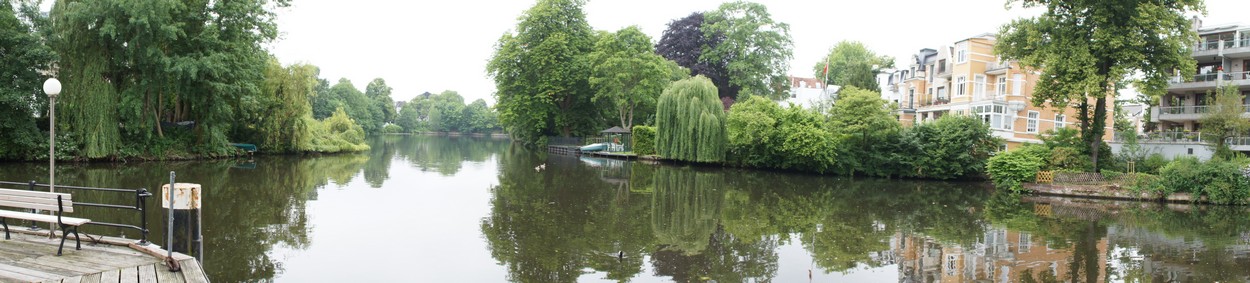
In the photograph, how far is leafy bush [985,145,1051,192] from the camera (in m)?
25.9

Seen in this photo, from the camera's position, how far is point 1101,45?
24938 mm

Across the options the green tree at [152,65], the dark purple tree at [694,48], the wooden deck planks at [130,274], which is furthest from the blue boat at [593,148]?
the wooden deck planks at [130,274]

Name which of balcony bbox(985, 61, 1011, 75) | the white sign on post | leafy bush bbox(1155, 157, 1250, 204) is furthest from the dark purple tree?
the white sign on post

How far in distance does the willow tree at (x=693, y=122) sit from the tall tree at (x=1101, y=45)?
13932 mm

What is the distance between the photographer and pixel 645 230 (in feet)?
42.8

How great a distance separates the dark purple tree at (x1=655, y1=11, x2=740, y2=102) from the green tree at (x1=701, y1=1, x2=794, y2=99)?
0.67 meters

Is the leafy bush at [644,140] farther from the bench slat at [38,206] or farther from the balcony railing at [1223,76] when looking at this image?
the bench slat at [38,206]

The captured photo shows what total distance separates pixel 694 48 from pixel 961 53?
20.2m

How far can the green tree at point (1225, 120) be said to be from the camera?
2677 cm

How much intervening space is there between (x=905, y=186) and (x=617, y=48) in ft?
80.0

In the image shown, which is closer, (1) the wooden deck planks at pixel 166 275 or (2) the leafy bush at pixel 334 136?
(1) the wooden deck planks at pixel 166 275

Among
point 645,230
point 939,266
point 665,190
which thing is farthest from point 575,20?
point 939,266

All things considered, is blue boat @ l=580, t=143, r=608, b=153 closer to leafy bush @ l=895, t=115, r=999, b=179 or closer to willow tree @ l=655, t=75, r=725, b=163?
willow tree @ l=655, t=75, r=725, b=163

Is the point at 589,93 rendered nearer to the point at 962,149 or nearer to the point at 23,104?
the point at 962,149
